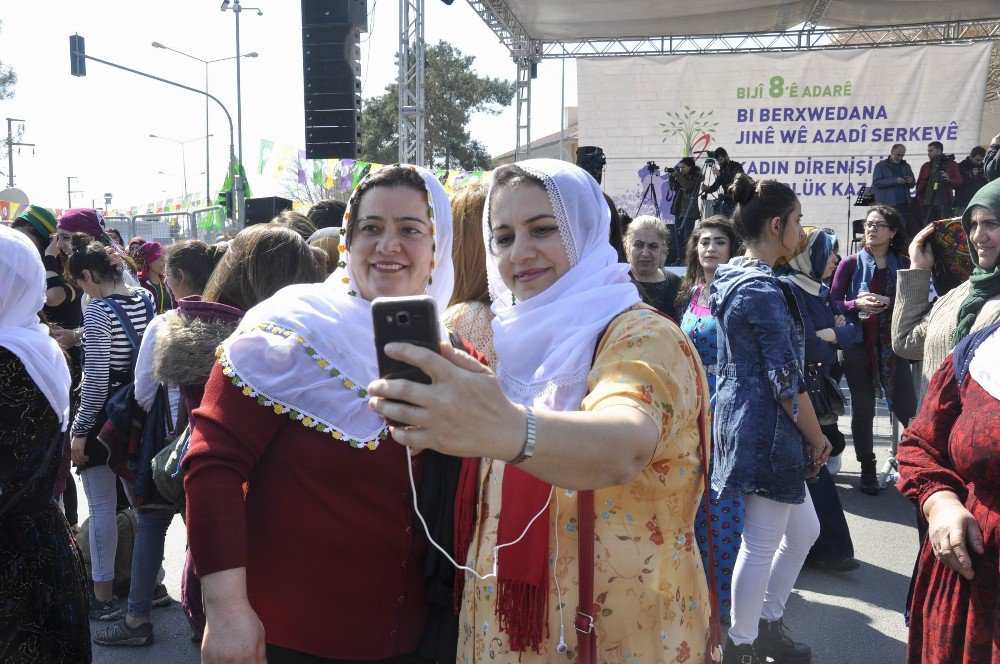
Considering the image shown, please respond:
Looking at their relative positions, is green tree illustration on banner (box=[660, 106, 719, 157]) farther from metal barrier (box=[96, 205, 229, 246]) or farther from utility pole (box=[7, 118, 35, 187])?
utility pole (box=[7, 118, 35, 187])

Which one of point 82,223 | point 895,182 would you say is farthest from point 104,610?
point 895,182

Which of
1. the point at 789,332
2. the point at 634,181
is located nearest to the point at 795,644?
the point at 789,332

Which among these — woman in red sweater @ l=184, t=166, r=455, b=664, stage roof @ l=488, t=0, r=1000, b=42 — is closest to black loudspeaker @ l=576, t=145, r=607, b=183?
stage roof @ l=488, t=0, r=1000, b=42

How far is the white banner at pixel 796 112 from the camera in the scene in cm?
1469

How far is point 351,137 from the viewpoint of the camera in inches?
339

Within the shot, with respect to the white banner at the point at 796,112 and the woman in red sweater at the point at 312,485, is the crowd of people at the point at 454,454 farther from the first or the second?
the white banner at the point at 796,112

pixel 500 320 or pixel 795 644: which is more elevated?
pixel 500 320

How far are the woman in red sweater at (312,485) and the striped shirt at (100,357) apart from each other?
2292 mm

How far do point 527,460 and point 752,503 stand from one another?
2364 millimetres

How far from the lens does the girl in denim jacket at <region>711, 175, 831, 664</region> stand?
307cm

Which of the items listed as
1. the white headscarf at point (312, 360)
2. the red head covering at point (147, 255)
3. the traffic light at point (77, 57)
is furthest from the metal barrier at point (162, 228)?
the white headscarf at point (312, 360)

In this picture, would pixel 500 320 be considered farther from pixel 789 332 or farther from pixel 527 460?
pixel 789 332

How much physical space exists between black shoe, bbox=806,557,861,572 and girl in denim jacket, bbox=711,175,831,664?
1.20m

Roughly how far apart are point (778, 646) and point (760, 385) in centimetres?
119
